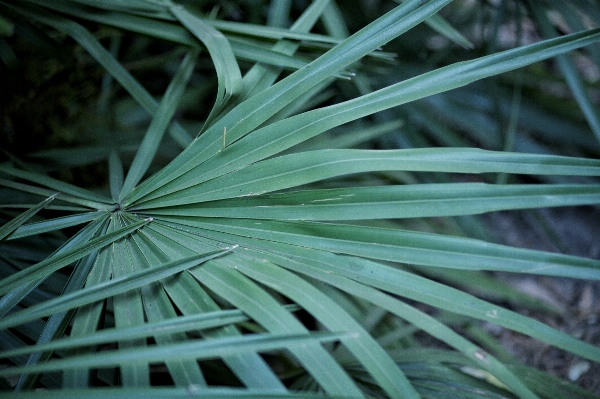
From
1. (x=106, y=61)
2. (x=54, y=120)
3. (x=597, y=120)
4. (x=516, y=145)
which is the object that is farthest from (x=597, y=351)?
(x=54, y=120)

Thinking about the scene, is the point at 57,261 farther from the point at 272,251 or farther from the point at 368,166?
the point at 368,166

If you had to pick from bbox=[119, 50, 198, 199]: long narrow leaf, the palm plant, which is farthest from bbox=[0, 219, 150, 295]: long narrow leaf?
bbox=[119, 50, 198, 199]: long narrow leaf

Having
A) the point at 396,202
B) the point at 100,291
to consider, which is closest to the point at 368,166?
the point at 396,202

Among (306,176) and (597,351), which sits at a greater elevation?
(306,176)

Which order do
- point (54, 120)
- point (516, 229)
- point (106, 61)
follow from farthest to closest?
1. point (516, 229)
2. point (54, 120)
3. point (106, 61)

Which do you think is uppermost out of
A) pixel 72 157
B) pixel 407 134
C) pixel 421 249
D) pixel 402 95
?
pixel 407 134

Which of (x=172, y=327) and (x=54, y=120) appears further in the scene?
(x=54, y=120)

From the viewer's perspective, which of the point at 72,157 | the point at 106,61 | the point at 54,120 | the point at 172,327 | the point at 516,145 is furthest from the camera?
the point at 516,145

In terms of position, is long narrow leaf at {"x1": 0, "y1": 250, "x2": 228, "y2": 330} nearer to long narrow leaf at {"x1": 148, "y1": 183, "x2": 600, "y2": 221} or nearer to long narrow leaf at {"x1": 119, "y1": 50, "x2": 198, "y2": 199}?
long narrow leaf at {"x1": 148, "y1": 183, "x2": 600, "y2": 221}

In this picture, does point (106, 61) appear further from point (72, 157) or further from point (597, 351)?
point (597, 351)

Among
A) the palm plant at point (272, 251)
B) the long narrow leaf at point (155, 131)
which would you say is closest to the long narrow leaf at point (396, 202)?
the palm plant at point (272, 251)

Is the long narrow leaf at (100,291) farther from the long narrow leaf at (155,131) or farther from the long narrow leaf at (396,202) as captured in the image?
the long narrow leaf at (155,131)
